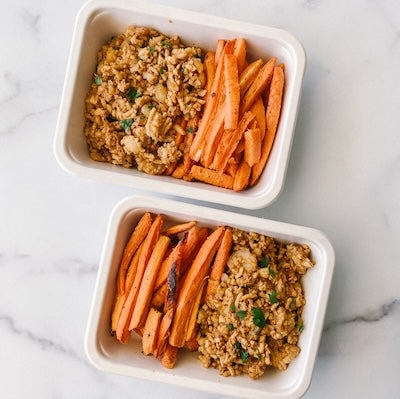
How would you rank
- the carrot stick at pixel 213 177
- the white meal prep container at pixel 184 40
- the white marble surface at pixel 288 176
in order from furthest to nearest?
the white marble surface at pixel 288 176 < the carrot stick at pixel 213 177 < the white meal prep container at pixel 184 40

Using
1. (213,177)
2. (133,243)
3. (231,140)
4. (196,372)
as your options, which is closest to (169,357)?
(196,372)

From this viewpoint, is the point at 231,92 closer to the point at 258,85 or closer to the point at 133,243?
the point at 258,85

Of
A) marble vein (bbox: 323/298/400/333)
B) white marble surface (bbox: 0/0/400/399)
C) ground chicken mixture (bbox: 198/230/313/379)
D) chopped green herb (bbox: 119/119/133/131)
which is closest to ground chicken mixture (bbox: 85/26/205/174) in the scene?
chopped green herb (bbox: 119/119/133/131)

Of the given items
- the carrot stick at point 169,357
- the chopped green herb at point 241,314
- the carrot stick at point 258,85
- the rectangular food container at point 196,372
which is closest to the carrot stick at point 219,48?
the carrot stick at point 258,85

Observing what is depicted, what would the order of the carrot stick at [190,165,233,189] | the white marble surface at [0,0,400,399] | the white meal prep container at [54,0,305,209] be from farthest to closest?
1. the white marble surface at [0,0,400,399]
2. the carrot stick at [190,165,233,189]
3. the white meal prep container at [54,0,305,209]

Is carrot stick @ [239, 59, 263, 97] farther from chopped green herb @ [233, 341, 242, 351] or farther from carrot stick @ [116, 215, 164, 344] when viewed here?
chopped green herb @ [233, 341, 242, 351]

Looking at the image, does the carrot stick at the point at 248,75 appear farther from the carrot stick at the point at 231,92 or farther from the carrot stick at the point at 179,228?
the carrot stick at the point at 179,228
